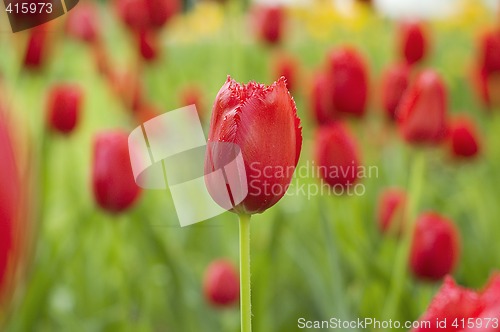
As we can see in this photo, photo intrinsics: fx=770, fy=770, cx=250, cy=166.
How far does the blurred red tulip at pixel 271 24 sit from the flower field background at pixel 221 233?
2cm

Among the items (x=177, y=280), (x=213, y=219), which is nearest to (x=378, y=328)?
(x=177, y=280)

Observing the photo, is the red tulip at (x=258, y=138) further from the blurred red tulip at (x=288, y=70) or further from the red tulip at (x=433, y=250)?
the blurred red tulip at (x=288, y=70)

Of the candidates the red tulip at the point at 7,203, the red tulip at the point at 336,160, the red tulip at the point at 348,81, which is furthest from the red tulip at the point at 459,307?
the red tulip at the point at 348,81

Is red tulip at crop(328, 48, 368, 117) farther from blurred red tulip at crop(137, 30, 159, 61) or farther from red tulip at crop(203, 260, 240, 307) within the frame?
blurred red tulip at crop(137, 30, 159, 61)

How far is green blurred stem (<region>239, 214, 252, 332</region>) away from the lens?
18cm

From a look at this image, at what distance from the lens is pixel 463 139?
837mm

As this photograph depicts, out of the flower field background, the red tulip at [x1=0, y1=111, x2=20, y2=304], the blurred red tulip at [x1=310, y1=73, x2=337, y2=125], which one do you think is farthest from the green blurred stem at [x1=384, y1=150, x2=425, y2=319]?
the red tulip at [x1=0, y1=111, x2=20, y2=304]

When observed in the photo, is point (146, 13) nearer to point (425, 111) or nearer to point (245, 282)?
point (425, 111)

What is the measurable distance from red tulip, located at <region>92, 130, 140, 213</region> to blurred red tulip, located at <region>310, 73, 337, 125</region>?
7.3 inches

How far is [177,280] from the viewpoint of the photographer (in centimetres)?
65

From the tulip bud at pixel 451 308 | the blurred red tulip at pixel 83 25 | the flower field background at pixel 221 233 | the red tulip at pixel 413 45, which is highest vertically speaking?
the tulip bud at pixel 451 308

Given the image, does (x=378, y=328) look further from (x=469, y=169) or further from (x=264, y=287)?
(x=469, y=169)

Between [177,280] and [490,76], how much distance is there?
1.59 feet

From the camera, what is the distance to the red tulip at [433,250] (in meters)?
Answer: 0.56
